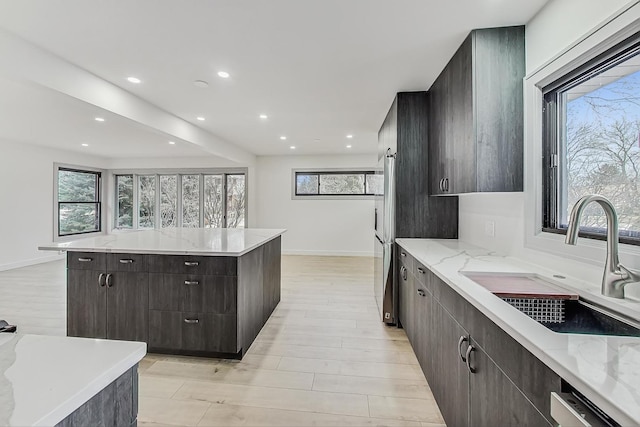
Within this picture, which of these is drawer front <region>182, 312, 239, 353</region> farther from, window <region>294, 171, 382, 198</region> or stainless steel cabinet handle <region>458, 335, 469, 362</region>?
window <region>294, 171, 382, 198</region>

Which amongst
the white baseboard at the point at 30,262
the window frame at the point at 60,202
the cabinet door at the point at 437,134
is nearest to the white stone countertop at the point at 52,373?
the cabinet door at the point at 437,134

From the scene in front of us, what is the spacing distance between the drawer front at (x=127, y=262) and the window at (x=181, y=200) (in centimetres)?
496

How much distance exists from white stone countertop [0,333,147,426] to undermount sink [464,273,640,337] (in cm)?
152

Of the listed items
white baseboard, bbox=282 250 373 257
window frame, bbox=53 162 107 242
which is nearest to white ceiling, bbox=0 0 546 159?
window frame, bbox=53 162 107 242

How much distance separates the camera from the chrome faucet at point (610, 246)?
3.72ft

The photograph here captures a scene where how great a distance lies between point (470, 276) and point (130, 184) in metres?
8.78

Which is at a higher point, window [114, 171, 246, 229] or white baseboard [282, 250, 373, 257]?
window [114, 171, 246, 229]

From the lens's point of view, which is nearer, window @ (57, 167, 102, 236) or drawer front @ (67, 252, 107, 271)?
drawer front @ (67, 252, 107, 271)

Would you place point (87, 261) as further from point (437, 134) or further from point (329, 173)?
point (329, 173)

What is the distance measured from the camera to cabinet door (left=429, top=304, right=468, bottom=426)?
4.55ft

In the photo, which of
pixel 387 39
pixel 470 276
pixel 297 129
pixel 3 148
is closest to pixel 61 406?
pixel 470 276

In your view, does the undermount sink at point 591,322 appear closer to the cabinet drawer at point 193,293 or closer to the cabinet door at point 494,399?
the cabinet door at point 494,399

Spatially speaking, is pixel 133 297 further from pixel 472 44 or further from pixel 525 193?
pixel 472 44

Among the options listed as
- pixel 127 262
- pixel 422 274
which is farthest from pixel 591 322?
pixel 127 262
